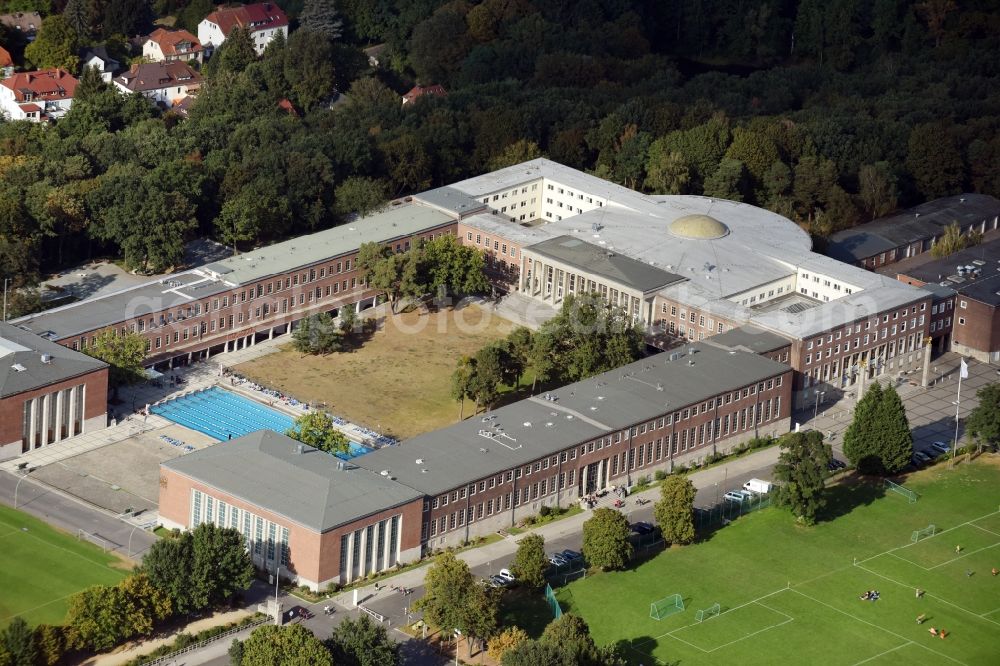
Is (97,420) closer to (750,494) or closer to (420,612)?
(420,612)

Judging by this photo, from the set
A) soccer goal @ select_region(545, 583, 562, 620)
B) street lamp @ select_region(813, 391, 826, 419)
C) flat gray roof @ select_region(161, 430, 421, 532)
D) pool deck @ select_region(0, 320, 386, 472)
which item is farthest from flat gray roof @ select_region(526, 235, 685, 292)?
soccer goal @ select_region(545, 583, 562, 620)

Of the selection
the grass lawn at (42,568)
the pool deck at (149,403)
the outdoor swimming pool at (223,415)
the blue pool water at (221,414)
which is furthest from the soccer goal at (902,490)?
the grass lawn at (42,568)

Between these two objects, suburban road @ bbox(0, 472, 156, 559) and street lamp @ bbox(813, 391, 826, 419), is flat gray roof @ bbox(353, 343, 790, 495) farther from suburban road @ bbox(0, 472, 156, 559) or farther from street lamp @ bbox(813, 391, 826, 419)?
suburban road @ bbox(0, 472, 156, 559)

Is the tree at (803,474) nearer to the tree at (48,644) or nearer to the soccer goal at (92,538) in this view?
the soccer goal at (92,538)

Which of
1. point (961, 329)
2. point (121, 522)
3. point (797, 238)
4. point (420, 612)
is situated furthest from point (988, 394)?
point (121, 522)

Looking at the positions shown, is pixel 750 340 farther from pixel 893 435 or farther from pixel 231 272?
pixel 231 272

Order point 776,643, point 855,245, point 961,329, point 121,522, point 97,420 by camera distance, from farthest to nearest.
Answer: point 855,245, point 961,329, point 97,420, point 121,522, point 776,643

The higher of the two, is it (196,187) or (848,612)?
(196,187)
